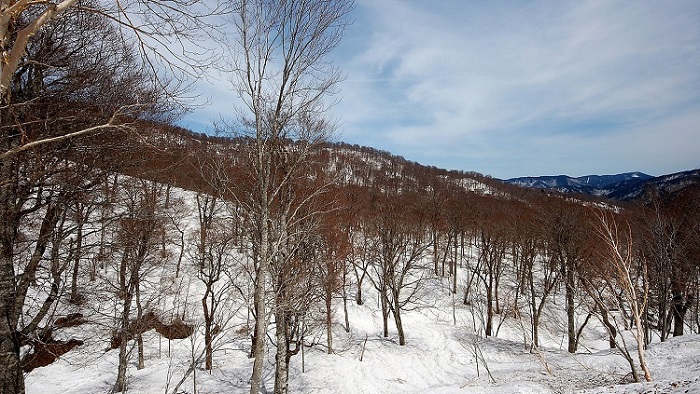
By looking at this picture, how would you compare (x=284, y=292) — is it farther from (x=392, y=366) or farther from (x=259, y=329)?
(x=392, y=366)

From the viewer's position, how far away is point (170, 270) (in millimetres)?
25234

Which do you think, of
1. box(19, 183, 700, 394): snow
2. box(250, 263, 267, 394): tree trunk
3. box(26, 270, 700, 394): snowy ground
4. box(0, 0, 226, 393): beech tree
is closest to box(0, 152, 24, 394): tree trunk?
box(0, 0, 226, 393): beech tree

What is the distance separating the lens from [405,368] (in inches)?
658

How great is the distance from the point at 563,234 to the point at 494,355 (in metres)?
7.77

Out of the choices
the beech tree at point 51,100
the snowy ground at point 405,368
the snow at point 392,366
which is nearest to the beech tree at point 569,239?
the snow at point 392,366

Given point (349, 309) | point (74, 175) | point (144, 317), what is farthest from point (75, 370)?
point (349, 309)

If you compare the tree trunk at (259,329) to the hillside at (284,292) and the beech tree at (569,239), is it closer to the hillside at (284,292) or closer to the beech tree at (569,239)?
the hillside at (284,292)

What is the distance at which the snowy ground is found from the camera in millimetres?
11125

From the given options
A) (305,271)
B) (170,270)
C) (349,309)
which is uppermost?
(305,271)

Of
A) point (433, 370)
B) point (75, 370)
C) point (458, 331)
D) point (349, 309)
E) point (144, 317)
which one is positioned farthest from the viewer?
point (349, 309)

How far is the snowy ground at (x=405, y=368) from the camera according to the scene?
438 inches

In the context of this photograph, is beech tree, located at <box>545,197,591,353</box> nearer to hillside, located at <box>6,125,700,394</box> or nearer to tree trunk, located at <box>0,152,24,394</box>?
hillside, located at <box>6,125,700,394</box>

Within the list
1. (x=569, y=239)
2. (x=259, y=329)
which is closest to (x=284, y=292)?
(x=259, y=329)

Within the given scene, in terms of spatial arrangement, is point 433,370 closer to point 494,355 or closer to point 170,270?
point 494,355
